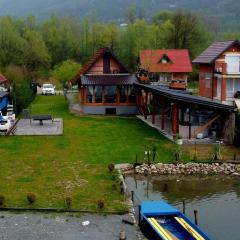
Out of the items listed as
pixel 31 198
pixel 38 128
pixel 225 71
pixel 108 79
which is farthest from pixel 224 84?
pixel 31 198

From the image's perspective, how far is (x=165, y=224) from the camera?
1878 cm

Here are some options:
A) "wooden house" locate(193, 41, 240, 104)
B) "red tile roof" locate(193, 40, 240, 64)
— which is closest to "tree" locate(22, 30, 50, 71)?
"red tile roof" locate(193, 40, 240, 64)

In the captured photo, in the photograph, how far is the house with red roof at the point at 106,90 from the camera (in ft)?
155

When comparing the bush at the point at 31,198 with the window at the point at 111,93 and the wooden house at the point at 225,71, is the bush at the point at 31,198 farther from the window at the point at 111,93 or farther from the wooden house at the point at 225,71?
the window at the point at 111,93

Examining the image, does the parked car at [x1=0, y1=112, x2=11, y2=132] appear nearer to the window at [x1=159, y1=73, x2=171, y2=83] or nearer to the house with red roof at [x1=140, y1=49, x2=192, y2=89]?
the house with red roof at [x1=140, y1=49, x2=192, y2=89]

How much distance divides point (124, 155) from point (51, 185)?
7168mm

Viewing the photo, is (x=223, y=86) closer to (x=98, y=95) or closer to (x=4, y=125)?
(x=98, y=95)

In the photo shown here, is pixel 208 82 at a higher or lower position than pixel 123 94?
higher

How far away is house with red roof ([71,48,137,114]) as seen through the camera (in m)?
47.3

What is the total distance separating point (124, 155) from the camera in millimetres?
29547

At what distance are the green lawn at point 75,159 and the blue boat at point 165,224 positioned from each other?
1701 mm

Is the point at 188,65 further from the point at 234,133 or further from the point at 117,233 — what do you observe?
the point at 117,233

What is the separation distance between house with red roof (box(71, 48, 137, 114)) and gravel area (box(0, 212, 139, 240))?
2816cm

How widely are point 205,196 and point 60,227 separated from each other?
8.22 meters
